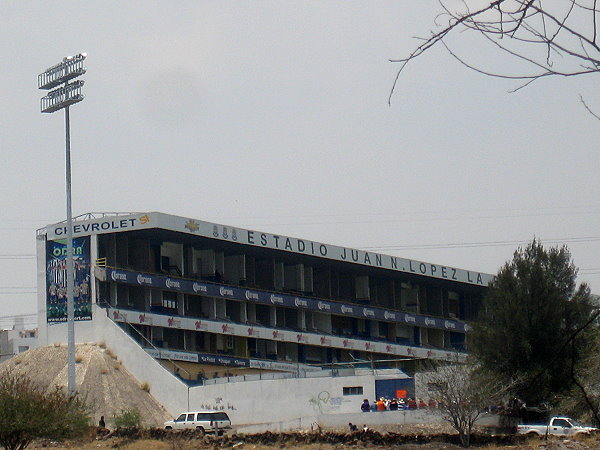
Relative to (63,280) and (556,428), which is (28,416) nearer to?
(556,428)

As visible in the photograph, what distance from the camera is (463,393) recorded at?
136ft

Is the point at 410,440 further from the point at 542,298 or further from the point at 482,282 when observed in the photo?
the point at 482,282

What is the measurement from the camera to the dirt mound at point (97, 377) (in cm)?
5800

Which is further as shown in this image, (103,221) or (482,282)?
(482,282)

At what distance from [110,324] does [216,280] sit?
9.11 meters

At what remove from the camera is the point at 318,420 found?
49.2 metres

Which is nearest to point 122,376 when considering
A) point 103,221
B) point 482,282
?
point 103,221

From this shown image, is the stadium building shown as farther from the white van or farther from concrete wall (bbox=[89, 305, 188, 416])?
the white van

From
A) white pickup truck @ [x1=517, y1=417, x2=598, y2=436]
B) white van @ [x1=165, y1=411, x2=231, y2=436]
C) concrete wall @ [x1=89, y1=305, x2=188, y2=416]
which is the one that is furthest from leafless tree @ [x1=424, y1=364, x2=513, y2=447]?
concrete wall @ [x1=89, y1=305, x2=188, y2=416]

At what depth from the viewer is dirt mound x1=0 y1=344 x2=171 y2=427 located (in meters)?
58.0

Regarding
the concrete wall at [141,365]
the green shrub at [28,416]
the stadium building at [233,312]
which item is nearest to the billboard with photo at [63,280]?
the stadium building at [233,312]

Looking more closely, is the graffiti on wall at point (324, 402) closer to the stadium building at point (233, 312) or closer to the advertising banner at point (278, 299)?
the stadium building at point (233, 312)

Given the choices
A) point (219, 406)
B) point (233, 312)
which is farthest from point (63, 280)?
point (219, 406)

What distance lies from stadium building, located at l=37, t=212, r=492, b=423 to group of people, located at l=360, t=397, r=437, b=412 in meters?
0.89
